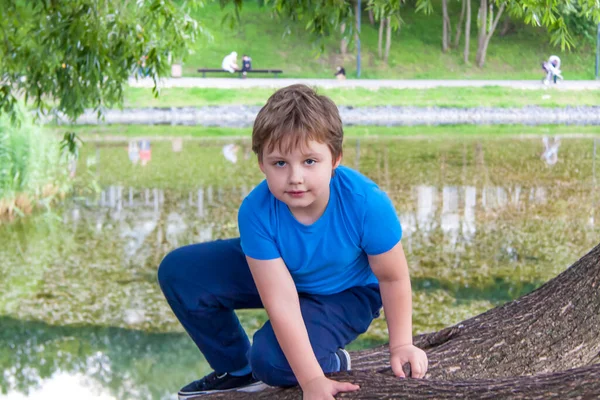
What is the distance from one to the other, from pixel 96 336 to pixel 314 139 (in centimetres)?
353

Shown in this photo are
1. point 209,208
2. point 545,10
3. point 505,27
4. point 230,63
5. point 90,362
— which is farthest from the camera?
point 505,27

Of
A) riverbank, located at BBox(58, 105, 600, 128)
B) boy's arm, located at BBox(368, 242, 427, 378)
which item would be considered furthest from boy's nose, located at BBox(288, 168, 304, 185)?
riverbank, located at BBox(58, 105, 600, 128)

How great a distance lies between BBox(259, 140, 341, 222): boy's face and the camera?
1.79 meters

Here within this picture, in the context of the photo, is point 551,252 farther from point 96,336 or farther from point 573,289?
Answer: point 573,289

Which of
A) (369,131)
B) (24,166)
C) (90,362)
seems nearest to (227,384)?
(90,362)

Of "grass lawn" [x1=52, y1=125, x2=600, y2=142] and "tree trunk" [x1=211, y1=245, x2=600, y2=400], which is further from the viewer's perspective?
"grass lawn" [x1=52, y1=125, x2=600, y2=142]

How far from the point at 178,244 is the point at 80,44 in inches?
104

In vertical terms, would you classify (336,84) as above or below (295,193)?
below

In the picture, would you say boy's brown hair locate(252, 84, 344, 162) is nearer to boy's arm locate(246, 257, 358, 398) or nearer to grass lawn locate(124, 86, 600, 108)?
boy's arm locate(246, 257, 358, 398)

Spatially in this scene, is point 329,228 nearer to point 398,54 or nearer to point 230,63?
point 230,63

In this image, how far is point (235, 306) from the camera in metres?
2.15

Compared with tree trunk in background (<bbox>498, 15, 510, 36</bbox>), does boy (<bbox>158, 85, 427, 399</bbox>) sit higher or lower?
higher

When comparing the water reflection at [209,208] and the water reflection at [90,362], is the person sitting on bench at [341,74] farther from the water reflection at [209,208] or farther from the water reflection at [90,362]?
the water reflection at [90,362]

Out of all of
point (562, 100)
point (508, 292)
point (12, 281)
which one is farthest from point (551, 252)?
point (562, 100)
